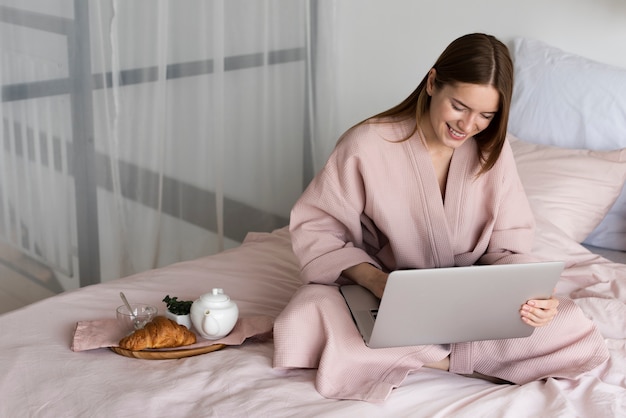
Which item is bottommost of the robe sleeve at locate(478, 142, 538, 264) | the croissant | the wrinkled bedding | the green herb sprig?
the wrinkled bedding

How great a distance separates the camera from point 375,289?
1.93m

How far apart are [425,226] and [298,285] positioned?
0.40 m

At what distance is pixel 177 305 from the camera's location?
1987 millimetres

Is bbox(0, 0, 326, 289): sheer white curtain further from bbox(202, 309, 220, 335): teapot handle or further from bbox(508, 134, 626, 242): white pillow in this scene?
bbox(508, 134, 626, 242): white pillow

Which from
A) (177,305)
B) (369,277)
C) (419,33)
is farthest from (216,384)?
(419,33)

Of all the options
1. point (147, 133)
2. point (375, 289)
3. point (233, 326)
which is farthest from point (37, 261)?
point (375, 289)

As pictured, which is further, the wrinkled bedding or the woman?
the woman

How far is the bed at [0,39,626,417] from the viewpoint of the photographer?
1.72 meters

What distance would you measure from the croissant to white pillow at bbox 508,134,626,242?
3.50 ft

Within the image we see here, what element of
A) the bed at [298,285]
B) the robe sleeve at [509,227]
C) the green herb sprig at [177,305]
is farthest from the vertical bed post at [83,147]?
the robe sleeve at [509,227]

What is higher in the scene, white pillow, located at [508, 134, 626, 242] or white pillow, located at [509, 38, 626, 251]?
white pillow, located at [509, 38, 626, 251]

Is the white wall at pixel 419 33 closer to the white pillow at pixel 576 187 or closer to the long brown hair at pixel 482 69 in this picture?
the white pillow at pixel 576 187

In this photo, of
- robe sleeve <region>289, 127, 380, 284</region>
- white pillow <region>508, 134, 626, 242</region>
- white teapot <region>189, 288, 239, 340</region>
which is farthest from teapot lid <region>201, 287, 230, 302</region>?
white pillow <region>508, 134, 626, 242</region>

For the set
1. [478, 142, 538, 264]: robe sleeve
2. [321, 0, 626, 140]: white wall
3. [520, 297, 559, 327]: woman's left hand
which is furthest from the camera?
[321, 0, 626, 140]: white wall
